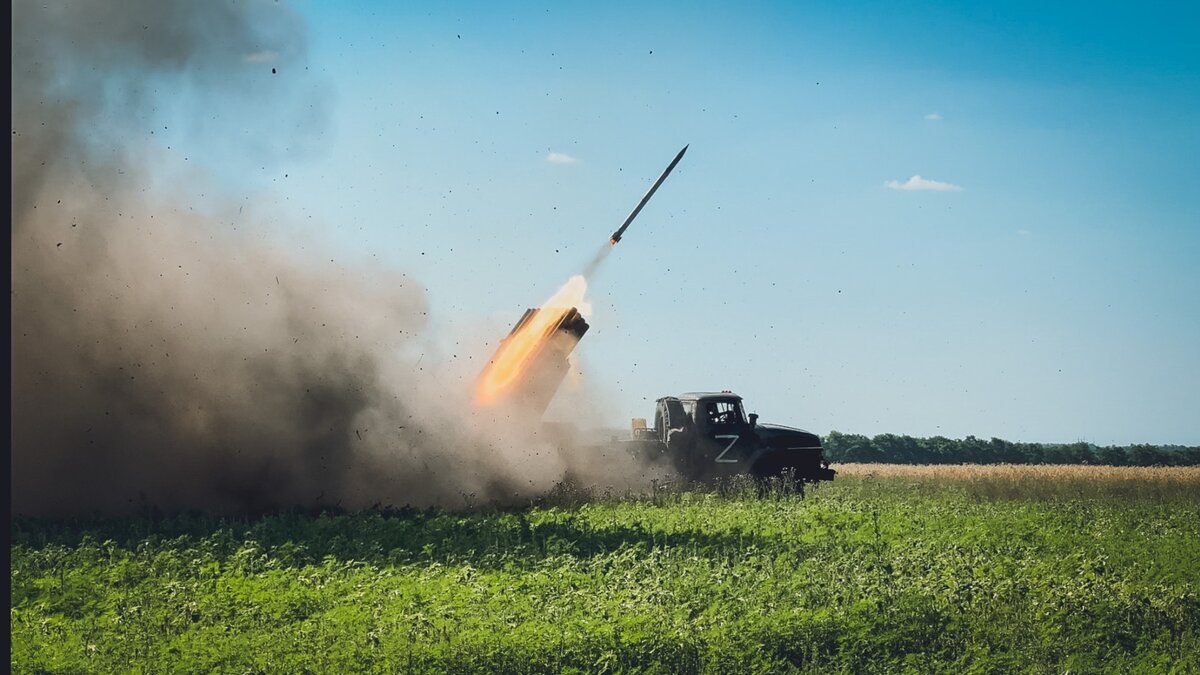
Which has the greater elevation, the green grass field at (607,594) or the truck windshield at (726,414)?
the truck windshield at (726,414)

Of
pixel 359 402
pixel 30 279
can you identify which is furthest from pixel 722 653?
pixel 30 279

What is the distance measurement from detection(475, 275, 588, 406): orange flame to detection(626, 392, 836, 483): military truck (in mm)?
4673

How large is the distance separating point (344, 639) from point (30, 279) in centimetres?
1693

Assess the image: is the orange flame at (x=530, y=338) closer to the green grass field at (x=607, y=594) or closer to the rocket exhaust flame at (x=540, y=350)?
the rocket exhaust flame at (x=540, y=350)

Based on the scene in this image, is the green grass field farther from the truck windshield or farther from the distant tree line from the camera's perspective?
the distant tree line

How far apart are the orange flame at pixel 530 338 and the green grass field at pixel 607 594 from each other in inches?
Answer: 208

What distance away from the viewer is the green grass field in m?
13.1

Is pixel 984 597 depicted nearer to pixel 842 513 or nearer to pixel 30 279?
pixel 842 513

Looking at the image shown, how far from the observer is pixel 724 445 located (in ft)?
105

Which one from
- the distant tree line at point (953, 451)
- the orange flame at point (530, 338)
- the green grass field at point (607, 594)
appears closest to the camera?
the green grass field at point (607, 594)

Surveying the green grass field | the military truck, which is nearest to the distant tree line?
the military truck

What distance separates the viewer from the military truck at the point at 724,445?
31.8 meters

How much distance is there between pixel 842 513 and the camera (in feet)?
84.0

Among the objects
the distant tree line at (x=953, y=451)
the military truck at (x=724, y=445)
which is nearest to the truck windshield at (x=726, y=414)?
the military truck at (x=724, y=445)
